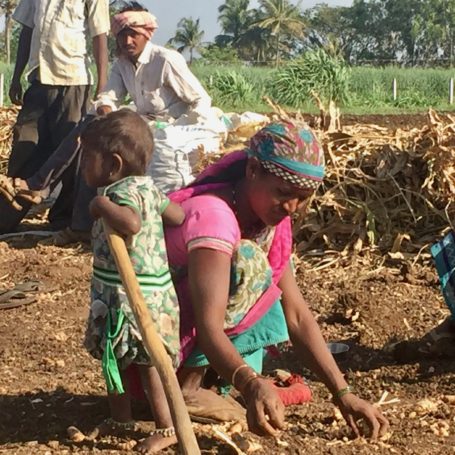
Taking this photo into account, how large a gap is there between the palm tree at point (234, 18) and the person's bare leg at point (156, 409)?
86101mm

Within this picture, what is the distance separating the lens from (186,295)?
9.67 ft

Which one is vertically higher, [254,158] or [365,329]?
[254,158]

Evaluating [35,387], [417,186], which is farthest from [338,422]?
[417,186]

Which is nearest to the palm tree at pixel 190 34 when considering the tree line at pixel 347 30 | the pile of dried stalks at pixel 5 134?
the tree line at pixel 347 30

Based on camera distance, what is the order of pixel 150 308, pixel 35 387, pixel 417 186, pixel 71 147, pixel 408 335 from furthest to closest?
1. pixel 71 147
2. pixel 417 186
3. pixel 408 335
4. pixel 35 387
5. pixel 150 308

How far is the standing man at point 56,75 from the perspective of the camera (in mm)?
6801

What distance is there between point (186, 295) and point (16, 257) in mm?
3335

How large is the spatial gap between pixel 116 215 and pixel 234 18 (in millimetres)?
90274

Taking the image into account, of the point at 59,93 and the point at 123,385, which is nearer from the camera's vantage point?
the point at 123,385

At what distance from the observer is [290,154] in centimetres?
271

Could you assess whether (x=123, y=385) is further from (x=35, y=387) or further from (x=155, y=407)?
(x=35, y=387)

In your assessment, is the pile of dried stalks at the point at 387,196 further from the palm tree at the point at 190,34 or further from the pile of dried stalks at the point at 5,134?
the palm tree at the point at 190,34

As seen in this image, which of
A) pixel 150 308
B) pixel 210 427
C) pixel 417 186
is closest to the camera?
pixel 150 308

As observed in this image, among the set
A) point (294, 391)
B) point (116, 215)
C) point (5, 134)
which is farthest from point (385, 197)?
point (5, 134)
